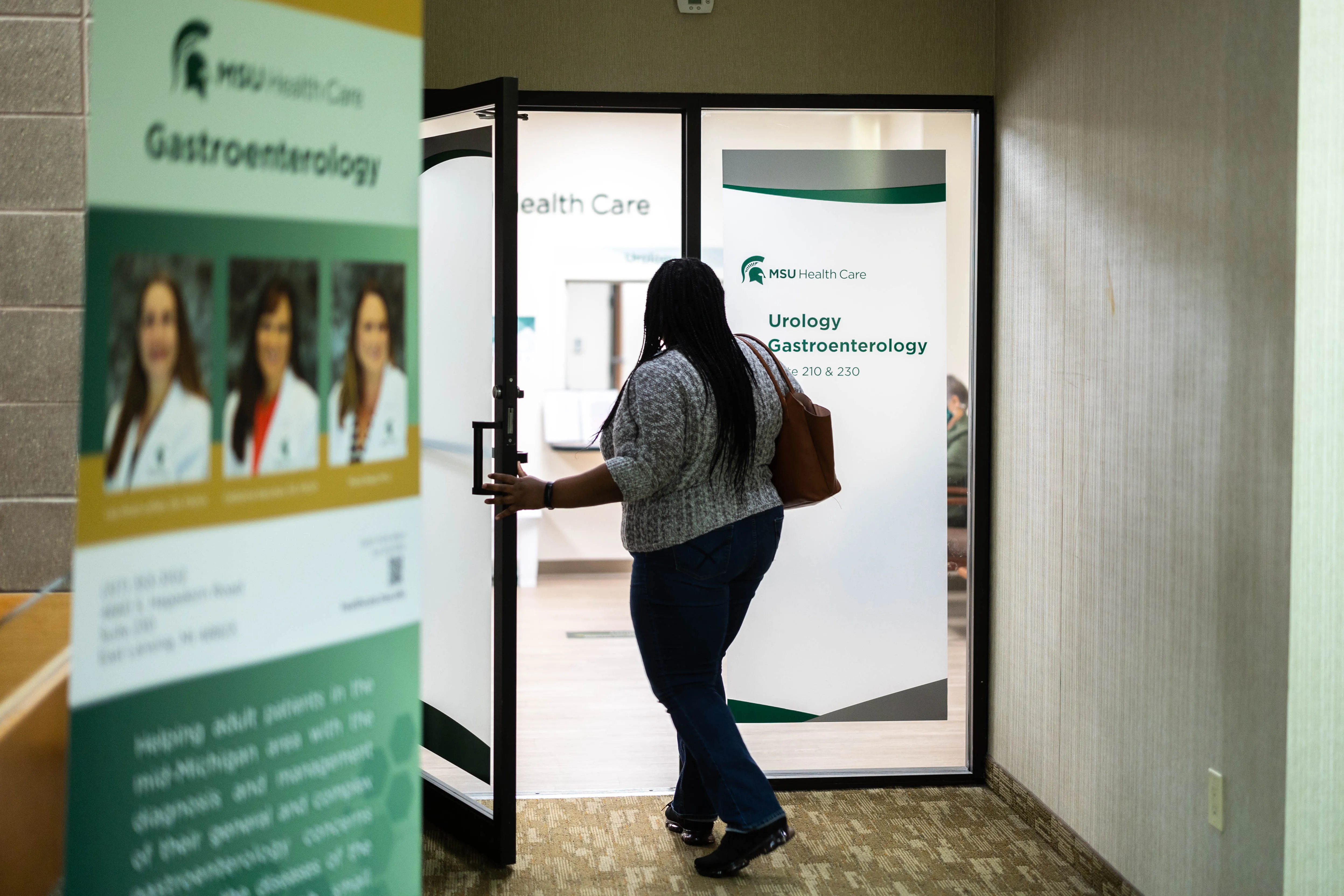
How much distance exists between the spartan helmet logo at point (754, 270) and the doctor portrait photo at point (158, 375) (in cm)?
225

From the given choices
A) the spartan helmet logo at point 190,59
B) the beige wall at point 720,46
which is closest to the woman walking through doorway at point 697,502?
the beige wall at point 720,46

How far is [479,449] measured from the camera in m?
2.89

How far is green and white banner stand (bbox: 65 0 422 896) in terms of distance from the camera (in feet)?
3.84

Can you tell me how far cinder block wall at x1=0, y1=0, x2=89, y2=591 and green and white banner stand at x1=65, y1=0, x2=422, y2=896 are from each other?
189 cm

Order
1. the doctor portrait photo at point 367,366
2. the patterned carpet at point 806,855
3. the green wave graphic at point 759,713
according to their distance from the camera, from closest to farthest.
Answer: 1. the doctor portrait photo at point 367,366
2. the patterned carpet at point 806,855
3. the green wave graphic at point 759,713

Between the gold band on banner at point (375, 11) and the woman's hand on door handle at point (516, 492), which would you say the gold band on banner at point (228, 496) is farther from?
the woman's hand on door handle at point (516, 492)

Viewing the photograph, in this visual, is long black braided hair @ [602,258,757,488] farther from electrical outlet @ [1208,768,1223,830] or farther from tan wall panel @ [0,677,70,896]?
tan wall panel @ [0,677,70,896]

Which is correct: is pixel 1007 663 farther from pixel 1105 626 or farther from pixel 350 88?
pixel 350 88

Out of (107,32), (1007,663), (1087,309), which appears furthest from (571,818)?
(107,32)

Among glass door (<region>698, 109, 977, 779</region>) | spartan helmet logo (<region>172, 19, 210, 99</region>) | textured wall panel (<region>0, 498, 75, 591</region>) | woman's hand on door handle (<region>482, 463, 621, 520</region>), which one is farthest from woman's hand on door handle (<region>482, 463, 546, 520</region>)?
spartan helmet logo (<region>172, 19, 210, 99</region>)


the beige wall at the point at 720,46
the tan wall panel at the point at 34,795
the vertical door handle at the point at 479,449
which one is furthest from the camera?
the beige wall at the point at 720,46

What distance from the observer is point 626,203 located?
6.98 m

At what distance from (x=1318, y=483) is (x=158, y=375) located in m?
1.88

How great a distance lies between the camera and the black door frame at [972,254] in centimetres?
329
